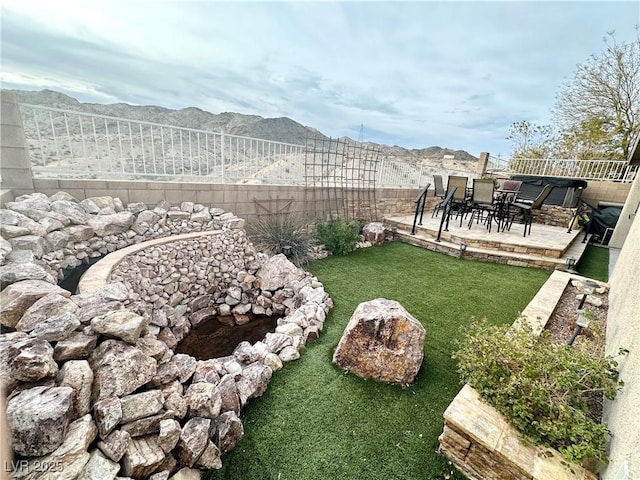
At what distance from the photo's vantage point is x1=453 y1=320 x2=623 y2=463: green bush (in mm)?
1401

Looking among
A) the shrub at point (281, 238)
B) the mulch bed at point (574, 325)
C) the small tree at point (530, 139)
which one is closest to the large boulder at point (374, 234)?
the shrub at point (281, 238)

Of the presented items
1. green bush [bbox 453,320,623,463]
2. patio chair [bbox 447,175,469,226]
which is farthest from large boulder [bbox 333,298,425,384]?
patio chair [bbox 447,175,469,226]

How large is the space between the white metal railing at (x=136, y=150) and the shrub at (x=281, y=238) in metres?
0.92

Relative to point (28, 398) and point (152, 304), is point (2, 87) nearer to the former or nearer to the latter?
point (152, 304)

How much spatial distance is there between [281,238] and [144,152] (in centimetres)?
256

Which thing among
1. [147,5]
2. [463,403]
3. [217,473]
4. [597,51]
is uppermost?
[597,51]

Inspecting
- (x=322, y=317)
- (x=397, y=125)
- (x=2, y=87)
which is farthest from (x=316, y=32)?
(x=397, y=125)

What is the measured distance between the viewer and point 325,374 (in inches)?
94.7

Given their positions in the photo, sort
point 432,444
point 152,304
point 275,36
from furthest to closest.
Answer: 1. point 275,36
2. point 152,304
3. point 432,444

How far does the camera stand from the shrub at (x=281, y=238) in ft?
16.1

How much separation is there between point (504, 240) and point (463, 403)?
5.14 m

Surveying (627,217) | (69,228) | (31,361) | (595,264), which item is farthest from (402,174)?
(31,361)

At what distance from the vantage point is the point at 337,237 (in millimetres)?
5508

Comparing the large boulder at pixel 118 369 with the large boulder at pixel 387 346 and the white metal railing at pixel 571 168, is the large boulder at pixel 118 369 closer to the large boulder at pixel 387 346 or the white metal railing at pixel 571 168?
the large boulder at pixel 387 346
